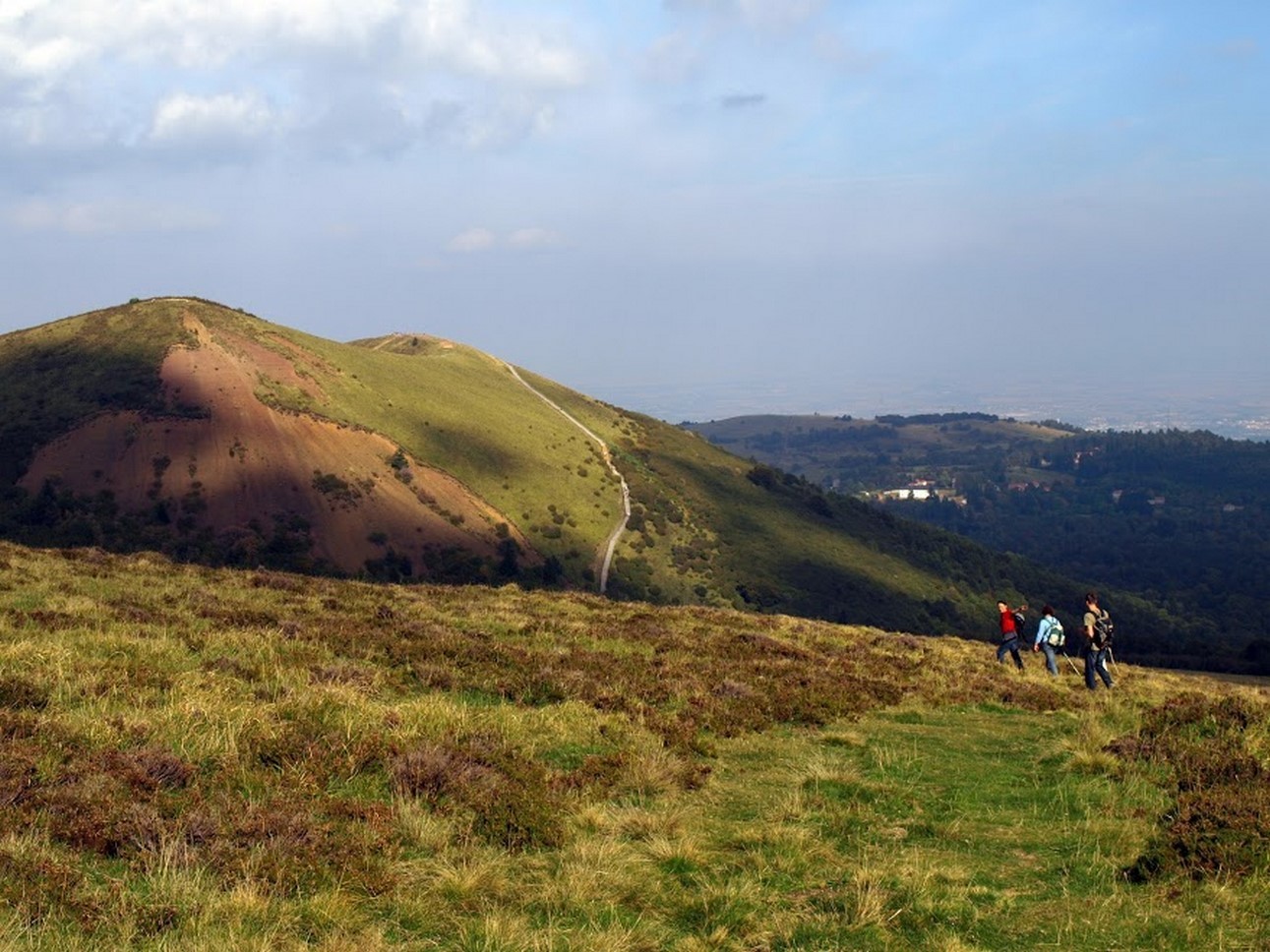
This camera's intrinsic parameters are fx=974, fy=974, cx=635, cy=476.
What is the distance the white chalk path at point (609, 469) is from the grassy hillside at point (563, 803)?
7589 centimetres

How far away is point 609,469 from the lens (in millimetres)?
124125

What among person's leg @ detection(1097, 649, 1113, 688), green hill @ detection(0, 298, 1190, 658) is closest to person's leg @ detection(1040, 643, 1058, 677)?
person's leg @ detection(1097, 649, 1113, 688)

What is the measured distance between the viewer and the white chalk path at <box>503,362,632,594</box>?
322 feet

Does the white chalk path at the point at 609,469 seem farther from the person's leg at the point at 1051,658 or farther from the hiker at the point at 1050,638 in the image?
the hiker at the point at 1050,638

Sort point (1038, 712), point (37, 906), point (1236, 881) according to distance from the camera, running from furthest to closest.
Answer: point (1038, 712) < point (1236, 881) < point (37, 906)

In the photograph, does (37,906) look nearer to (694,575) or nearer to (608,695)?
(608,695)

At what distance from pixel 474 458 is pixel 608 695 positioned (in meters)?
94.8

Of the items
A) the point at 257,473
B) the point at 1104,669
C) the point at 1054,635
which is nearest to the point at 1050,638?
the point at 1054,635

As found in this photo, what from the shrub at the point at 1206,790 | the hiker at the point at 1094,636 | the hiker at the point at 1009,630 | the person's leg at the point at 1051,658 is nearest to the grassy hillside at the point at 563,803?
the shrub at the point at 1206,790

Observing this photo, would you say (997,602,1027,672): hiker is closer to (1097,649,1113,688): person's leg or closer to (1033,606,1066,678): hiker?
(1033,606,1066,678): hiker

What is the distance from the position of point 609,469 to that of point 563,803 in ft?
373

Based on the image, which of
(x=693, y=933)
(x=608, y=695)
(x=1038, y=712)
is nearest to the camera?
(x=693, y=933)

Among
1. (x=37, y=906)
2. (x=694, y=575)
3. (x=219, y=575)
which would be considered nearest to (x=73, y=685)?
(x=37, y=906)

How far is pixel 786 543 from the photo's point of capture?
120 meters
